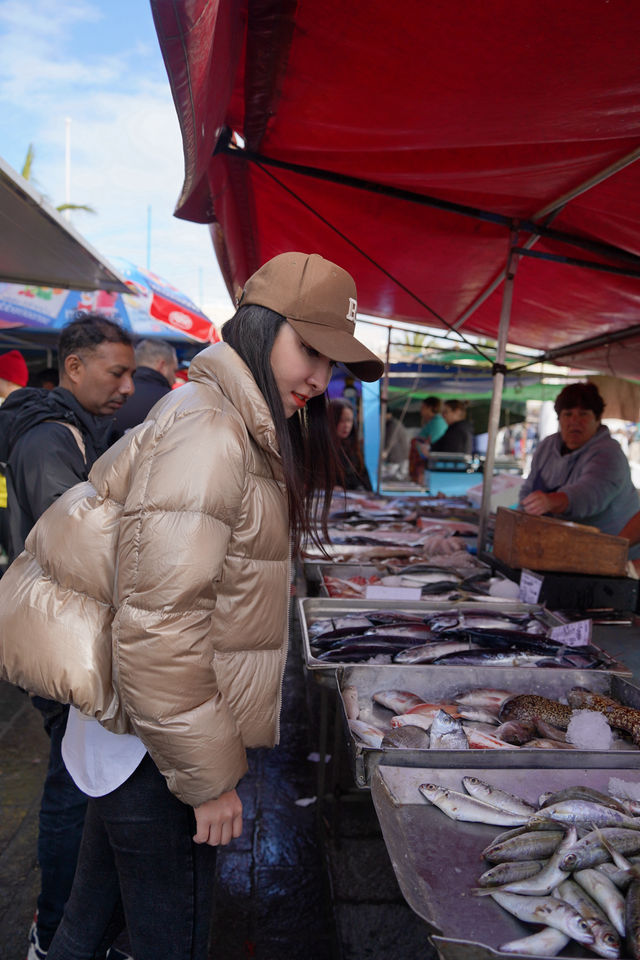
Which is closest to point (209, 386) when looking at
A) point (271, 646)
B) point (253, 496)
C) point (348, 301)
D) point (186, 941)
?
point (253, 496)

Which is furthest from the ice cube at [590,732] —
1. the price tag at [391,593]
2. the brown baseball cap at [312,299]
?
the price tag at [391,593]

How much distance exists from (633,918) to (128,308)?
971 centimetres

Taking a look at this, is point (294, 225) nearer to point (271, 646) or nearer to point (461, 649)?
point (461, 649)

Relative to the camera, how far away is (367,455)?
34.4ft

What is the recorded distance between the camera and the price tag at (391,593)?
3.20 metres

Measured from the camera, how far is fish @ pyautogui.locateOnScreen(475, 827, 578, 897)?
3.96 feet

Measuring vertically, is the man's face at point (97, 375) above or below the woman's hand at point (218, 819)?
above

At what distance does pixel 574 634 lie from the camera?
8.48 feet

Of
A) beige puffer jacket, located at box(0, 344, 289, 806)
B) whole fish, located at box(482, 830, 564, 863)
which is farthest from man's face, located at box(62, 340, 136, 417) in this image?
whole fish, located at box(482, 830, 564, 863)

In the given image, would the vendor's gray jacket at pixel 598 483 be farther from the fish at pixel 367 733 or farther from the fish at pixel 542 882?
the fish at pixel 542 882

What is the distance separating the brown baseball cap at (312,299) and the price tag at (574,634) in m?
1.68

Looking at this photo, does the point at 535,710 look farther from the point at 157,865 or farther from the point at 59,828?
the point at 59,828

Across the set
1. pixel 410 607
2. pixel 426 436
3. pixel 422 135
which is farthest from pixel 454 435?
pixel 422 135

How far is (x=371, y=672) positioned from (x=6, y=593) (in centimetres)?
122
